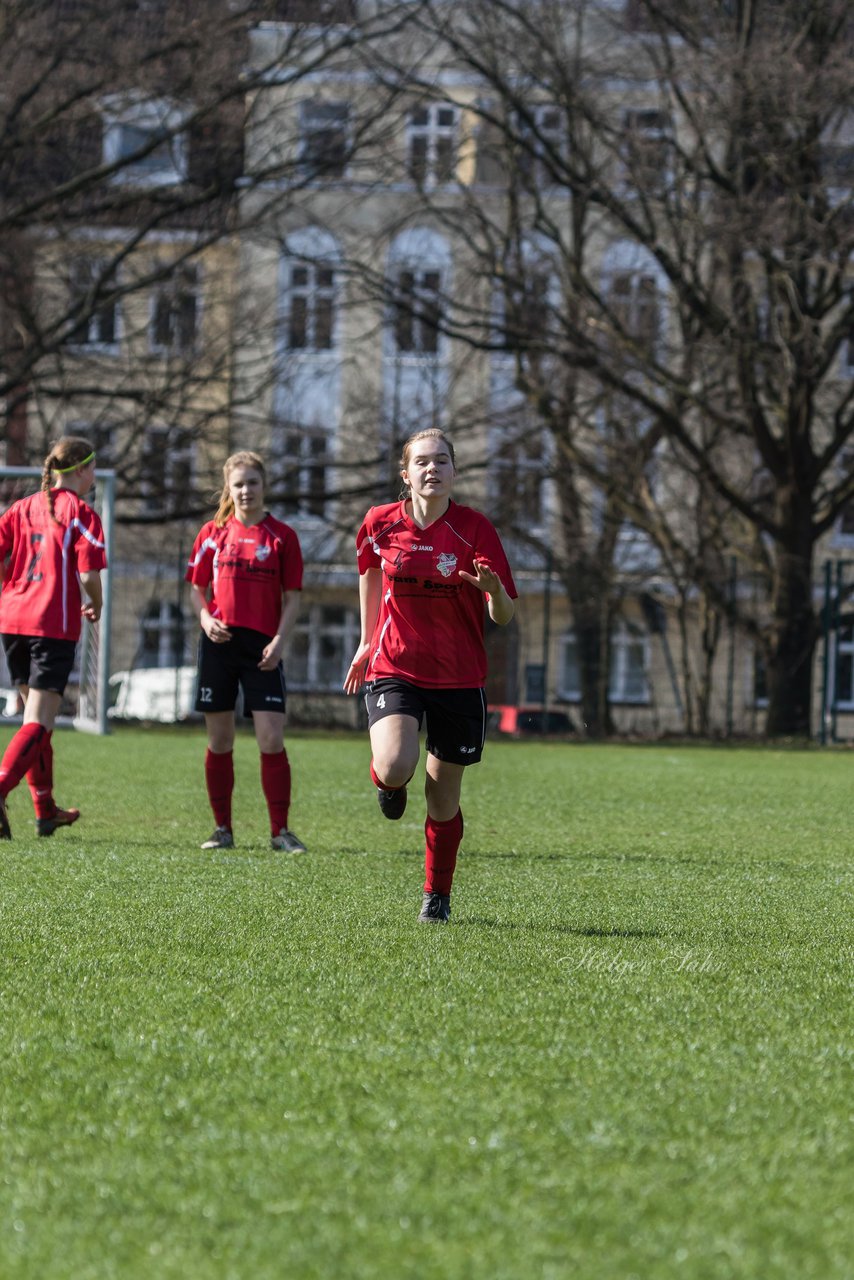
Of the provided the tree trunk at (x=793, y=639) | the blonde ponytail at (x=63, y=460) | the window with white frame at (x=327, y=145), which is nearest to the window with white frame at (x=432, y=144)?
the window with white frame at (x=327, y=145)

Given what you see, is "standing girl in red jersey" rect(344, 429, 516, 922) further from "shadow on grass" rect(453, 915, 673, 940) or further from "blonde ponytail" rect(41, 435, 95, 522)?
"blonde ponytail" rect(41, 435, 95, 522)

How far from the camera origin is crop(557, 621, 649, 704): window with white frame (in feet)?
79.9

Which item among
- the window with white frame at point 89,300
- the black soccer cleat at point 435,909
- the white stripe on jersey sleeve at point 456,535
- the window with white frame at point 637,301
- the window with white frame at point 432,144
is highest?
the window with white frame at point 432,144

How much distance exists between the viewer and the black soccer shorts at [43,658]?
849 centimetres

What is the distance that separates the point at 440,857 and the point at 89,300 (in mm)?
19283

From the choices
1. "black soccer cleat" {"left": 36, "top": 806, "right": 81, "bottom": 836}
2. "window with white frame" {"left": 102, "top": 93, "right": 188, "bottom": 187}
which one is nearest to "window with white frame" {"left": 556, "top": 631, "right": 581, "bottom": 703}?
"window with white frame" {"left": 102, "top": 93, "right": 188, "bottom": 187}

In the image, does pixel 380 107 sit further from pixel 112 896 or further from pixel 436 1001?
pixel 436 1001

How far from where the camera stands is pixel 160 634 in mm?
26344

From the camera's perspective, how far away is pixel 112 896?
6277 millimetres

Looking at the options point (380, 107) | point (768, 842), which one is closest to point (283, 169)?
point (380, 107)

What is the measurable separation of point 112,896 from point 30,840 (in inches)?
88.4

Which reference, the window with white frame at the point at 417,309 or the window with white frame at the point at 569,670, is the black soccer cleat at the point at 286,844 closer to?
the window with white frame at the point at 569,670

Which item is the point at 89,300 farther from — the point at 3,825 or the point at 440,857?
the point at 440,857

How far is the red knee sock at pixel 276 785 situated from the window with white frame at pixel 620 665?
15983 mm
